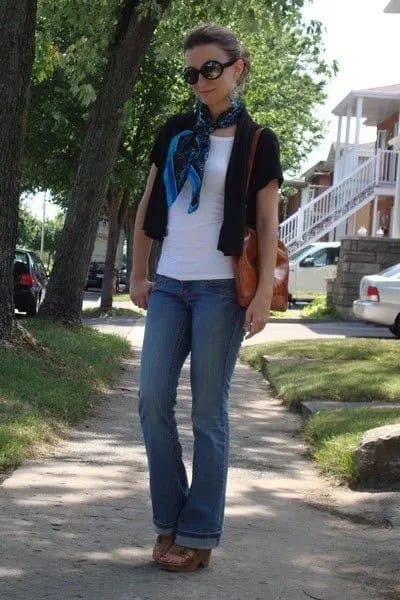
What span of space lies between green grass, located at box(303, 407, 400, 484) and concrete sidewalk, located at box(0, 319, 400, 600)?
131 mm

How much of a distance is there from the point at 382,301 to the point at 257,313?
48.6 feet

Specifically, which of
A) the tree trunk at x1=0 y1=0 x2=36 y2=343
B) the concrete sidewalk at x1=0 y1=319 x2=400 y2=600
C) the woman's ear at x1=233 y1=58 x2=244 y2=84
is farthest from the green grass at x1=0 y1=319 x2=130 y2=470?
the woman's ear at x1=233 y1=58 x2=244 y2=84

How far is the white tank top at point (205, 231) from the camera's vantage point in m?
4.31

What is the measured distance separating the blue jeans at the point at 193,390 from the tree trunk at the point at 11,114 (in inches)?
239

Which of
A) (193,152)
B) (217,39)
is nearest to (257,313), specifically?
(193,152)

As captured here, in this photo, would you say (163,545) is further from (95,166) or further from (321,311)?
(321,311)

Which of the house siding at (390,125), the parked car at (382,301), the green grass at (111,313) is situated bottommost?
the green grass at (111,313)

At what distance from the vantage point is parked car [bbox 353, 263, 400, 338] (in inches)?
739

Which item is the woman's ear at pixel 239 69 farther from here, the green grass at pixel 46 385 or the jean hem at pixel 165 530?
the green grass at pixel 46 385

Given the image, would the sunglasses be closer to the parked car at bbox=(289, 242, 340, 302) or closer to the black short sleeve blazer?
the black short sleeve blazer

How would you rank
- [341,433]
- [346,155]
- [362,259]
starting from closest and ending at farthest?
[341,433] < [362,259] < [346,155]

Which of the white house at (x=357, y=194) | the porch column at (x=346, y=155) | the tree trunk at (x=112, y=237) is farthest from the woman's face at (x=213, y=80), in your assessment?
the porch column at (x=346, y=155)

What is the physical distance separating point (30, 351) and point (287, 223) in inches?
987

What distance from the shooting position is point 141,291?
4.60 m
